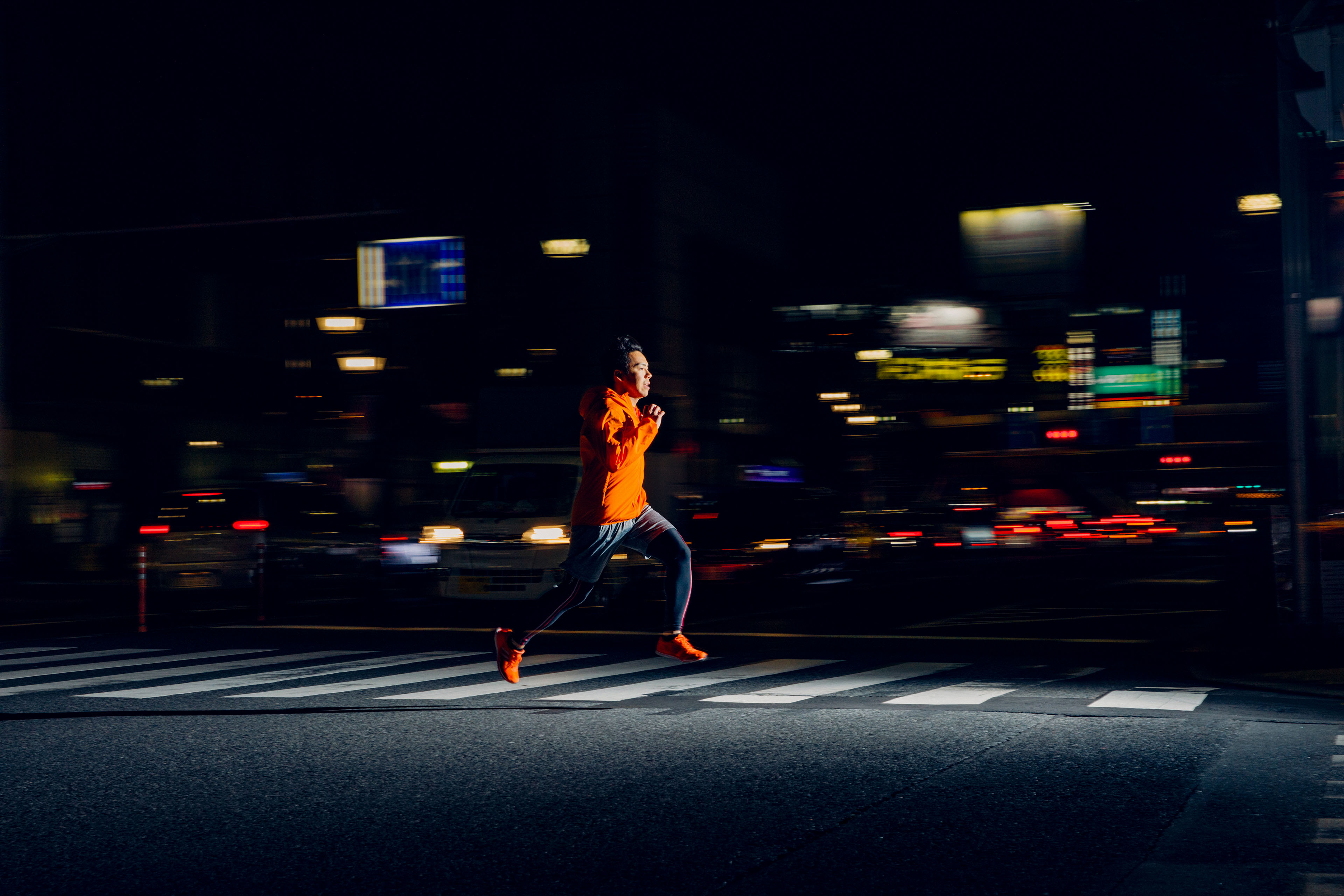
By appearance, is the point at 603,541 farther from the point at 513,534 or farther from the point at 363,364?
the point at 363,364

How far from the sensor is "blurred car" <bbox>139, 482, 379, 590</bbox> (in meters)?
19.3

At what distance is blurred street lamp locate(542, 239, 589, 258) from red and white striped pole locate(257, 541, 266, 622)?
38.4 feet

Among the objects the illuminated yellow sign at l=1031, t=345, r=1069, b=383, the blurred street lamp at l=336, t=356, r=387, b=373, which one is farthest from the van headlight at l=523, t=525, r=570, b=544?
the illuminated yellow sign at l=1031, t=345, r=1069, b=383

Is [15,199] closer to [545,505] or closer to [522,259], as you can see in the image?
[522,259]

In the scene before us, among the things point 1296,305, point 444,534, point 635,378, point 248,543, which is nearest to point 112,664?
point 444,534

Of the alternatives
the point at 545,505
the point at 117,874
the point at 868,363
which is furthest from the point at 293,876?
the point at 868,363

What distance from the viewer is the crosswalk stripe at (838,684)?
867 centimetres

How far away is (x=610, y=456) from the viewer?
694cm

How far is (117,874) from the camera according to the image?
4340 millimetres

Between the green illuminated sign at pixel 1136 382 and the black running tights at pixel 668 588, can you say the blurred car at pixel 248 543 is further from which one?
the green illuminated sign at pixel 1136 382

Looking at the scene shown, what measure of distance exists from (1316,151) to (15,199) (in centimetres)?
3418

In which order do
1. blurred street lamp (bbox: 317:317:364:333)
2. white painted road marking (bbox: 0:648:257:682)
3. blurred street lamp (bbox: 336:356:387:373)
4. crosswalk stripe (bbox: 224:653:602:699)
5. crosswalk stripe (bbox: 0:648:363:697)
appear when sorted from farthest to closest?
blurred street lamp (bbox: 336:356:387:373)
blurred street lamp (bbox: 317:317:364:333)
white painted road marking (bbox: 0:648:257:682)
crosswalk stripe (bbox: 0:648:363:697)
crosswalk stripe (bbox: 224:653:602:699)

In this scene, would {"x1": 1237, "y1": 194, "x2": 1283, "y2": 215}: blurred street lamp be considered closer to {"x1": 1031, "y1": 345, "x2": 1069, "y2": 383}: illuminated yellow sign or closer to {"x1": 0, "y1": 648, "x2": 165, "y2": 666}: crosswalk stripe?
{"x1": 0, "y1": 648, "x2": 165, "y2": 666}: crosswalk stripe

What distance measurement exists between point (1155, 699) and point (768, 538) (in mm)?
13230
